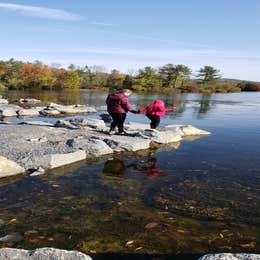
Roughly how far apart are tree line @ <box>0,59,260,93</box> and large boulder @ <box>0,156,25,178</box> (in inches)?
3142

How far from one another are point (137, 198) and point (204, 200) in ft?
5.50

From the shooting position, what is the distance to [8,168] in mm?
9695

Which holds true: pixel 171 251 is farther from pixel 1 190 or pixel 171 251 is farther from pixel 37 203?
pixel 1 190

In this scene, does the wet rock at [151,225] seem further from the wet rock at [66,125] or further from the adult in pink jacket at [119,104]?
the wet rock at [66,125]

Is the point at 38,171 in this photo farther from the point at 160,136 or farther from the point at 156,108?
the point at 156,108

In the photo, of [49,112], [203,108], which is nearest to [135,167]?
[49,112]

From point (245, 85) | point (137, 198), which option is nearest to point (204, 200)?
point (137, 198)

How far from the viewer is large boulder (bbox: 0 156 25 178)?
953 centimetres

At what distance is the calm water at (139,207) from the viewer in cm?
606

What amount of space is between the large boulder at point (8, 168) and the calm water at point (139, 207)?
0.35m

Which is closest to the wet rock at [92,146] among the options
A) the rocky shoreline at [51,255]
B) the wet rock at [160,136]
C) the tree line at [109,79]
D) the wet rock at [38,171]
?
the wet rock at [38,171]

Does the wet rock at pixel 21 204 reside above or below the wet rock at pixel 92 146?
below

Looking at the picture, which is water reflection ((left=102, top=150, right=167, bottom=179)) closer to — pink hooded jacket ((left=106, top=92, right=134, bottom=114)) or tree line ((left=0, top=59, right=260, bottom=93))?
pink hooded jacket ((left=106, top=92, right=134, bottom=114))

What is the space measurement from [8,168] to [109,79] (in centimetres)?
10027
